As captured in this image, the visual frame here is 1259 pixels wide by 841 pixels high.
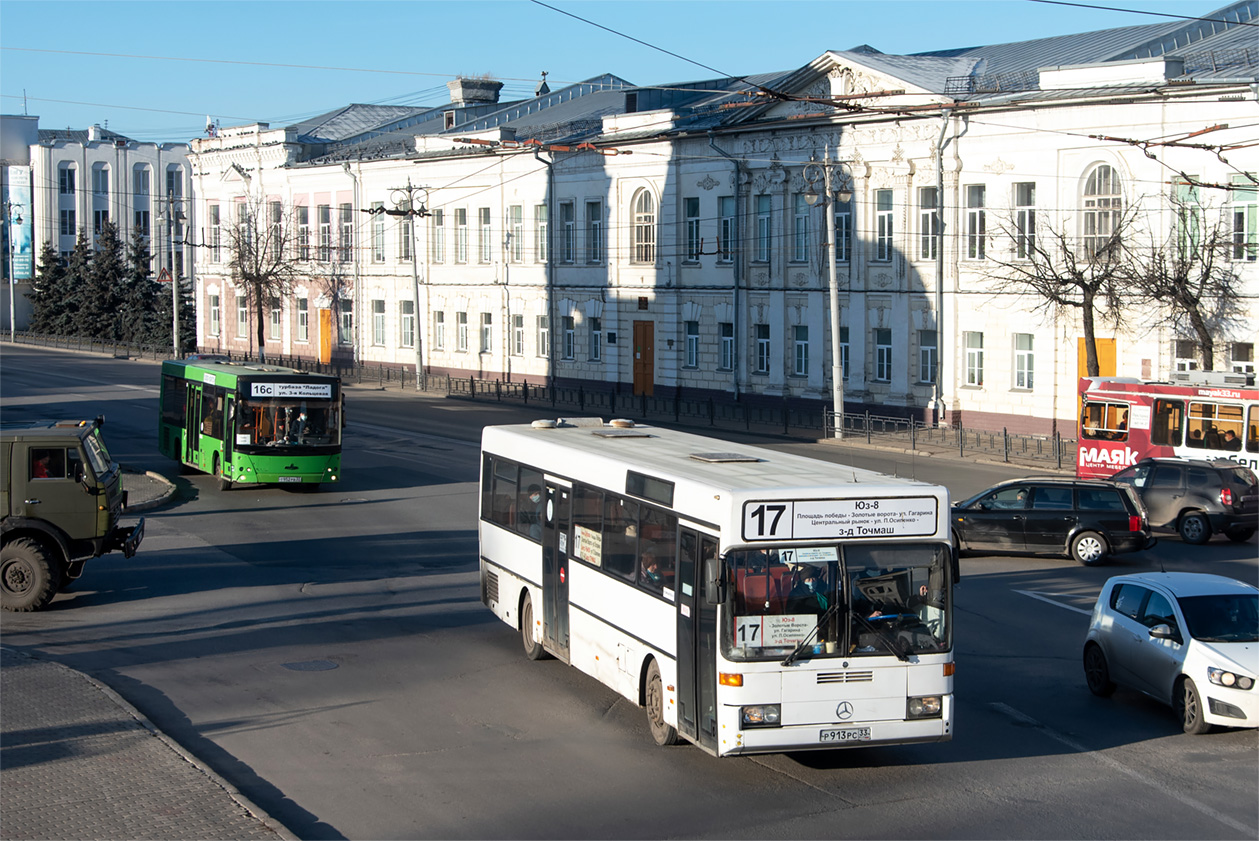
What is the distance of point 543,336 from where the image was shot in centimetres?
6031

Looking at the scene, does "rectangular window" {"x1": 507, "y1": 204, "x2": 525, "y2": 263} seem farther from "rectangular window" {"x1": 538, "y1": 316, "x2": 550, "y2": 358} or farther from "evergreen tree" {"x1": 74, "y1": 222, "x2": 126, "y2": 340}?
"evergreen tree" {"x1": 74, "y1": 222, "x2": 126, "y2": 340}

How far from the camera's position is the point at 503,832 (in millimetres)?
9492

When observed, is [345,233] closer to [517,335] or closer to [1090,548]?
[517,335]

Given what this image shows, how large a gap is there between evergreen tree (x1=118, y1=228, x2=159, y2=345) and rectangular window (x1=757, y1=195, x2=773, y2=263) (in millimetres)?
49258

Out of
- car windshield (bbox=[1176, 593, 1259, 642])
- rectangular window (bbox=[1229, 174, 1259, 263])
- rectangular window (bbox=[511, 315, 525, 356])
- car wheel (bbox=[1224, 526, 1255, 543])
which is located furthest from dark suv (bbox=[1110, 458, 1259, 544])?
rectangular window (bbox=[511, 315, 525, 356])

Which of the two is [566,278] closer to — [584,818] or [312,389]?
[312,389]

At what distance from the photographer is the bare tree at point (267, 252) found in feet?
238

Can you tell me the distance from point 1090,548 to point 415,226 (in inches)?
1932

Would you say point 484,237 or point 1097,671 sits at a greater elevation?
point 484,237

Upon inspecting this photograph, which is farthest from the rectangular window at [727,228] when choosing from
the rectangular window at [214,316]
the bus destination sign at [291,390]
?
the rectangular window at [214,316]

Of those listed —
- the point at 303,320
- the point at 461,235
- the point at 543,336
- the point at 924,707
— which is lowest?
the point at 924,707

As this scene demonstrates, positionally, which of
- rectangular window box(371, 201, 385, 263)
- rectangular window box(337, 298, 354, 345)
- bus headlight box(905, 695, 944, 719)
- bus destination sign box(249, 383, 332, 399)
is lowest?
bus headlight box(905, 695, 944, 719)

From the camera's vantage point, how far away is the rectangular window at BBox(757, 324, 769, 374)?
4994cm

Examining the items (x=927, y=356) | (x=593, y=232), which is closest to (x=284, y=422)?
(x=927, y=356)
